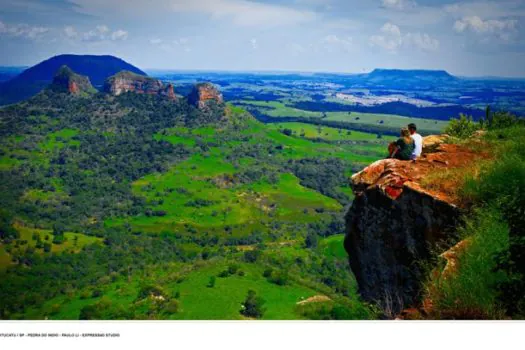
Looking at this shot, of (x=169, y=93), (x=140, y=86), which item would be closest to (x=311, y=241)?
(x=169, y=93)

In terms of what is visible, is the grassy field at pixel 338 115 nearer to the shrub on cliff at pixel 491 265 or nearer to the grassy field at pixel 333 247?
the grassy field at pixel 333 247

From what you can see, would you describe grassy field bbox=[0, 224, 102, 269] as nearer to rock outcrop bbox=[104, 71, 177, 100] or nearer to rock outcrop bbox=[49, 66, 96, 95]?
rock outcrop bbox=[49, 66, 96, 95]

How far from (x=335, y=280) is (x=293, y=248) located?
9.31 metres

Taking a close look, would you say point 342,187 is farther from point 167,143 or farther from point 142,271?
point 142,271

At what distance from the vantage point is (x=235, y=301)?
21.1 meters

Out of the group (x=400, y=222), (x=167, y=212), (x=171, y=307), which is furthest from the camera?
(x=167, y=212)

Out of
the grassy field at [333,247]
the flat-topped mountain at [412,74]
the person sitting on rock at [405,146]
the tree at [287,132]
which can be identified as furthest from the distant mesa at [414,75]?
the person sitting on rock at [405,146]

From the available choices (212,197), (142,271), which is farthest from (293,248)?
(212,197)

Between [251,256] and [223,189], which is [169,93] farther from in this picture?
[251,256]

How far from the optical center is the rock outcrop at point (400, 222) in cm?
485

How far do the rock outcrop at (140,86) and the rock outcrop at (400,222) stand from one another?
87.9 m

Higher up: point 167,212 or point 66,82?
point 66,82

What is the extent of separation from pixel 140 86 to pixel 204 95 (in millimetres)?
17270

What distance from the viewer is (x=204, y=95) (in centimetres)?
8281
